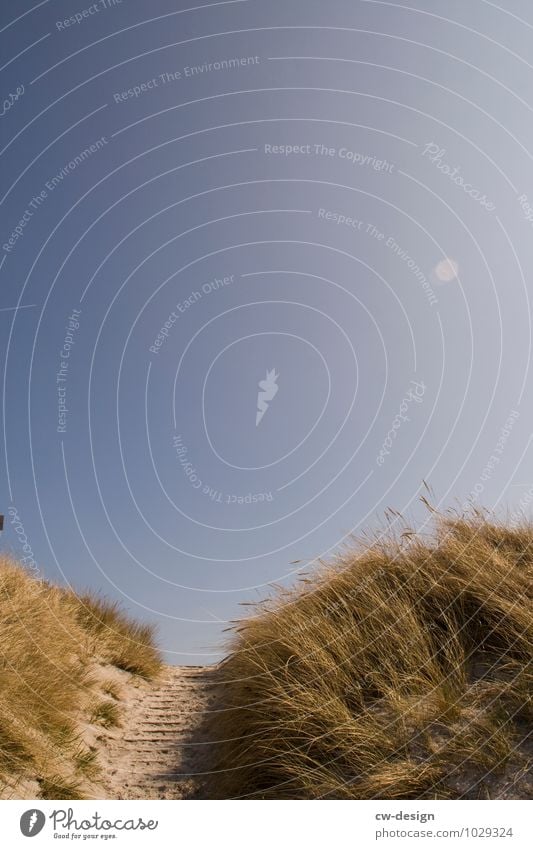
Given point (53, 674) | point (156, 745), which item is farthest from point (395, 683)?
point (53, 674)

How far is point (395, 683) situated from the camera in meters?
5.89

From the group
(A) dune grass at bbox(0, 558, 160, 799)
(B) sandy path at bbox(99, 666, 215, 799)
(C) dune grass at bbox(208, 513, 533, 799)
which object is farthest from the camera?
(B) sandy path at bbox(99, 666, 215, 799)

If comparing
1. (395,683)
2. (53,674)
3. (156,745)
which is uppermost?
(53,674)

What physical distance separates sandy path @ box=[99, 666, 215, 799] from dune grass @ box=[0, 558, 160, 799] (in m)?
0.36

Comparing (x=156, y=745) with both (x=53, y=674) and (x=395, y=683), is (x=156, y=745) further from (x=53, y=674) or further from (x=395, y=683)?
(x=395, y=683)

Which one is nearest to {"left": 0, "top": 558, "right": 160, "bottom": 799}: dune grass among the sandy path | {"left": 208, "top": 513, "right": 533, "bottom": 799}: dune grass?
the sandy path

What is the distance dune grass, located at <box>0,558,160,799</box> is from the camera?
5879 millimetres

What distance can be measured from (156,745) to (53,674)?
1.90m

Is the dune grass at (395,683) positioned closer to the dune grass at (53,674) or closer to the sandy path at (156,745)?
the sandy path at (156,745)

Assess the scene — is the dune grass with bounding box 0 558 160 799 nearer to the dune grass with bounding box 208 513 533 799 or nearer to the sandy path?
the sandy path
